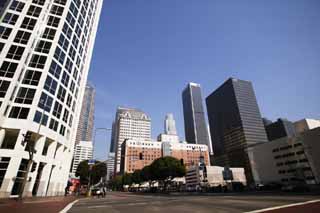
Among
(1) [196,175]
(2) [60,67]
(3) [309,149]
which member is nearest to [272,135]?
(1) [196,175]

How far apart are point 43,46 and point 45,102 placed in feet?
38.8

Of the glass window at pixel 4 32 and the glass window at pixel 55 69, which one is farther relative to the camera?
the glass window at pixel 55 69

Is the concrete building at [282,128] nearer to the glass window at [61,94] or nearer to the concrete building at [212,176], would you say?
the concrete building at [212,176]

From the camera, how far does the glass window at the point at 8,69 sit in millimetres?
33125

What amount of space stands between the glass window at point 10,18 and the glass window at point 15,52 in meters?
5.91

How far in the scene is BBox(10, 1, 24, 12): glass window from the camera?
39.3 metres

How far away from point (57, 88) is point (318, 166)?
92671mm

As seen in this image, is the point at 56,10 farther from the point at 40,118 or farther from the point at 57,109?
the point at 40,118

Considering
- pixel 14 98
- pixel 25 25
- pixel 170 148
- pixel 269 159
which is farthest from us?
pixel 170 148

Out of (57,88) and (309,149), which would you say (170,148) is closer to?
(309,149)

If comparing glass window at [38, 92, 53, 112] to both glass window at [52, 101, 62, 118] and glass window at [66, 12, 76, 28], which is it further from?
glass window at [66, 12, 76, 28]

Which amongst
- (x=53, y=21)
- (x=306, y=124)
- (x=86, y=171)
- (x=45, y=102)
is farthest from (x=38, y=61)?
(x=306, y=124)

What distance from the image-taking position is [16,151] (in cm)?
2906

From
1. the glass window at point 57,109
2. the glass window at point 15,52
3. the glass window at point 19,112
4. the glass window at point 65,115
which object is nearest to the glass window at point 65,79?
the glass window at point 57,109
